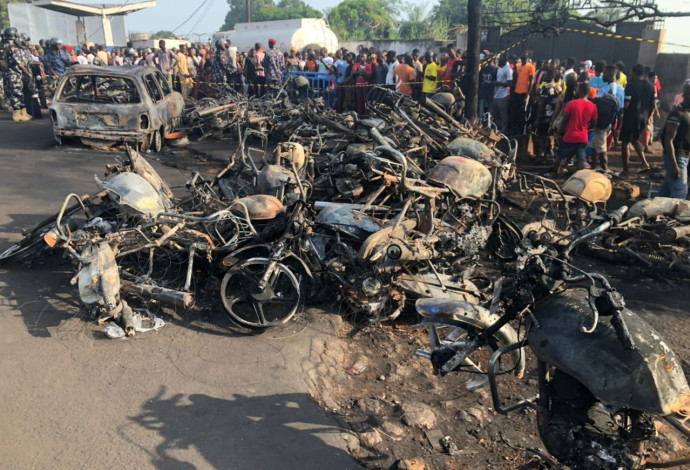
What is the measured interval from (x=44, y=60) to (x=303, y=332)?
18.0 metres

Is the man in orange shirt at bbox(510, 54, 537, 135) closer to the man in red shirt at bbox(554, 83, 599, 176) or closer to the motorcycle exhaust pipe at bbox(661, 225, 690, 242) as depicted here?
the man in red shirt at bbox(554, 83, 599, 176)

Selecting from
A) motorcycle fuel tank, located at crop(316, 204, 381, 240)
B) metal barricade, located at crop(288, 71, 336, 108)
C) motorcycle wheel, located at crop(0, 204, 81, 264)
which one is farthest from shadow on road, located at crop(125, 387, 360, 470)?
metal barricade, located at crop(288, 71, 336, 108)

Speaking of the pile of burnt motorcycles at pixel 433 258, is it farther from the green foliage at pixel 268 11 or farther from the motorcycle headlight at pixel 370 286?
the green foliage at pixel 268 11

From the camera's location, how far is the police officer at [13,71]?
1538 centimetres

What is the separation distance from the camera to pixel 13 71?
613 inches

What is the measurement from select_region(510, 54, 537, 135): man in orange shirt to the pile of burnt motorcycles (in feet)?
15.9

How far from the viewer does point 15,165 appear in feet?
33.8

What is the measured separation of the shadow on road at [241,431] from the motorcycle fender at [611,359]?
1.54 metres

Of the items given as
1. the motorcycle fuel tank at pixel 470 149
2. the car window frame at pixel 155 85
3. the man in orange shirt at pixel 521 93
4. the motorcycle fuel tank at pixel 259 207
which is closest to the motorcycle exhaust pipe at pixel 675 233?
the motorcycle fuel tank at pixel 470 149

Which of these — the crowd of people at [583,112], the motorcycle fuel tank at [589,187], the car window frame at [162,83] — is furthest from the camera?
the car window frame at [162,83]

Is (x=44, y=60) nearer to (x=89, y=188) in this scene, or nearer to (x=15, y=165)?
(x=15, y=165)

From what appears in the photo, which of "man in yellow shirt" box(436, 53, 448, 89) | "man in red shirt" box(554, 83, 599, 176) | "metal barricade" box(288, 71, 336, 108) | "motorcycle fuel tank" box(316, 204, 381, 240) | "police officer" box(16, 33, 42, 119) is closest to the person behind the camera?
"motorcycle fuel tank" box(316, 204, 381, 240)

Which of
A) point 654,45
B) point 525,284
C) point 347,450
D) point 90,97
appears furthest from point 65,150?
point 654,45

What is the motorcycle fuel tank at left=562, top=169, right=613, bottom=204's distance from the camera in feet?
22.6
